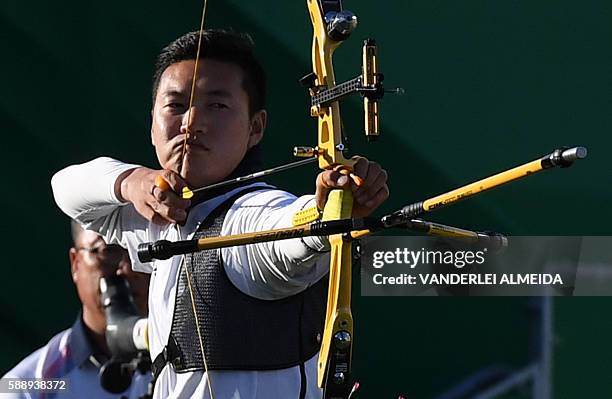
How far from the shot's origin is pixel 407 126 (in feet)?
10.0

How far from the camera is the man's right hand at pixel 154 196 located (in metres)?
2.14

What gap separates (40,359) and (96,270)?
24 centimetres

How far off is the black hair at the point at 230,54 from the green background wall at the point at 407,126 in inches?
25.9

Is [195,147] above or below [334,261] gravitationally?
above

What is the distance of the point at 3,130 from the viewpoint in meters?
3.17

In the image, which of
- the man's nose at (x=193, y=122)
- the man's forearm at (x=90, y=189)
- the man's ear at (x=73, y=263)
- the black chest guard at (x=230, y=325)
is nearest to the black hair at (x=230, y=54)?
the man's nose at (x=193, y=122)

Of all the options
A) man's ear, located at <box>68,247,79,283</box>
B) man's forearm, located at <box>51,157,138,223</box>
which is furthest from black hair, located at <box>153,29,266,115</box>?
man's ear, located at <box>68,247,79,283</box>

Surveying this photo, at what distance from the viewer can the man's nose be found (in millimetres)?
2262

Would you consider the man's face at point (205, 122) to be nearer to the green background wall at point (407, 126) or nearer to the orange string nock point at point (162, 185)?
the orange string nock point at point (162, 185)

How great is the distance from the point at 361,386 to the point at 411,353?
0.14 m

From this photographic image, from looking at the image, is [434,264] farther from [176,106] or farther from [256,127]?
[176,106]

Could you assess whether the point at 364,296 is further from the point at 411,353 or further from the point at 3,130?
the point at 3,130

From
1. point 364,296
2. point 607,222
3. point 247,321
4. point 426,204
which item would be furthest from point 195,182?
point 607,222

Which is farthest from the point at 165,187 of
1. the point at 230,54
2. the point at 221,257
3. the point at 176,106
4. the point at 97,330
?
the point at 97,330
